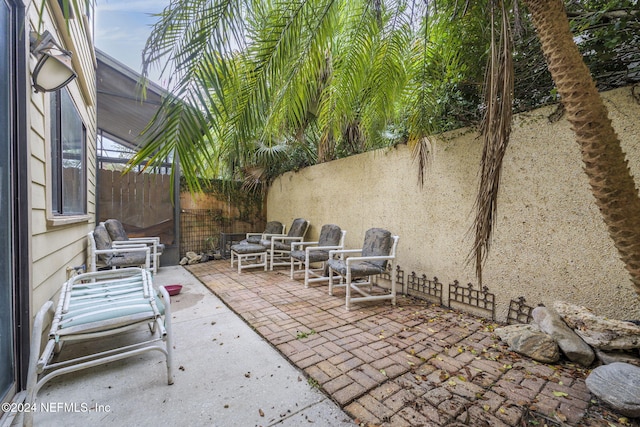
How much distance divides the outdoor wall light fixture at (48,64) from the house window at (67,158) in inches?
25.7

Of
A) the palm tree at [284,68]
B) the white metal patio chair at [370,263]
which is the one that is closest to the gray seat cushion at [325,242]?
the white metal patio chair at [370,263]

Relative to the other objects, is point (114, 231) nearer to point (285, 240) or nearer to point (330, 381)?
point (285, 240)

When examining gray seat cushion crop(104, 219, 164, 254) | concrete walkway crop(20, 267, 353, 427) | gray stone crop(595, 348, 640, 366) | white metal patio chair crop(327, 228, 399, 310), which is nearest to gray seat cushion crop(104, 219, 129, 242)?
gray seat cushion crop(104, 219, 164, 254)

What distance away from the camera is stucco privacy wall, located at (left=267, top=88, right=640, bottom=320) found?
6.79ft

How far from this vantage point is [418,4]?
7.60 feet

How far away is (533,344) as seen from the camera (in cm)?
205

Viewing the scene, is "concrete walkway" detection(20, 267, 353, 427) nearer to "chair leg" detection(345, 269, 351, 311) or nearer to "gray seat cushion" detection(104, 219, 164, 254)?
"chair leg" detection(345, 269, 351, 311)

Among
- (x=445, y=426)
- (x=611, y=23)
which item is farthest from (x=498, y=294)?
(x=611, y=23)

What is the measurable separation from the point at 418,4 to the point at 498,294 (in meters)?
2.87

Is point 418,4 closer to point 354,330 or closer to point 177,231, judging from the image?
point 354,330

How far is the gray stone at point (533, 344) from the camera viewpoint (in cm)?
198

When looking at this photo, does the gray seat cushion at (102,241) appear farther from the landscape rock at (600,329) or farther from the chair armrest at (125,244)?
the landscape rock at (600,329)

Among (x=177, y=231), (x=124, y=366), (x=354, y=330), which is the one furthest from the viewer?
(x=177, y=231)

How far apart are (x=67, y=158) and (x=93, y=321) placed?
228cm
